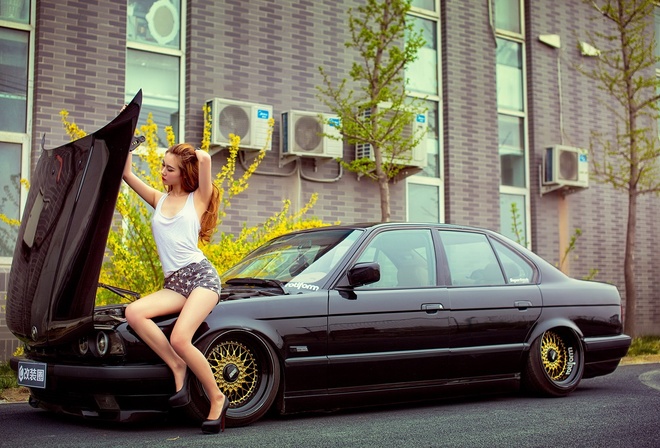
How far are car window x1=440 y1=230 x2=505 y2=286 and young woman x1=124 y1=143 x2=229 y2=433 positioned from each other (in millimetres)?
2087

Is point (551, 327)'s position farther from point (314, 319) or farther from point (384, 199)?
point (384, 199)

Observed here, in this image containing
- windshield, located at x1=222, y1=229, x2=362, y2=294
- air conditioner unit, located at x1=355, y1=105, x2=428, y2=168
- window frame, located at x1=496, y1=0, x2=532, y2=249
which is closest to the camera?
windshield, located at x1=222, y1=229, x2=362, y2=294

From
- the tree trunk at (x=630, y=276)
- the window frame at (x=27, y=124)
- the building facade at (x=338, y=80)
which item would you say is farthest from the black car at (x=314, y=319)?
the tree trunk at (x=630, y=276)

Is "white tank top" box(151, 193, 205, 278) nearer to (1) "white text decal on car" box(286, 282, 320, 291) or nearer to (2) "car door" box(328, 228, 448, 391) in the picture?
(1) "white text decal on car" box(286, 282, 320, 291)

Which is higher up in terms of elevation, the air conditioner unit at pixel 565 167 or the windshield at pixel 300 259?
the air conditioner unit at pixel 565 167

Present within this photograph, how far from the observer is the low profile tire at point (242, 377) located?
5.57 metres

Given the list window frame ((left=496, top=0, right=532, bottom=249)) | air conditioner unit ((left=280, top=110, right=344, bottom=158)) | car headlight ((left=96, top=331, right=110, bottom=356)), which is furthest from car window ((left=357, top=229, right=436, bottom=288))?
window frame ((left=496, top=0, right=532, bottom=249))

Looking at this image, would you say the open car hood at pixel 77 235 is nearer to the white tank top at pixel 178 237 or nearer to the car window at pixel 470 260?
the white tank top at pixel 178 237

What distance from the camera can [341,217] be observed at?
42.0 feet

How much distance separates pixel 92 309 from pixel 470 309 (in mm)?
2830

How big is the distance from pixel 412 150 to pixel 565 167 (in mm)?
3508

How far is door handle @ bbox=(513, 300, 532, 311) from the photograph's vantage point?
23.2ft

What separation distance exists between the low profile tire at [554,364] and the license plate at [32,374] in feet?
11.8

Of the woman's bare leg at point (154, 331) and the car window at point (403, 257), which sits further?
the car window at point (403, 257)
